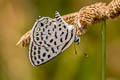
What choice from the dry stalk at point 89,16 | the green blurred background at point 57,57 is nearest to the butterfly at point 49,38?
the dry stalk at point 89,16

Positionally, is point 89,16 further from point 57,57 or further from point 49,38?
point 57,57

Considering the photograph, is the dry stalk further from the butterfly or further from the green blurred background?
the green blurred background

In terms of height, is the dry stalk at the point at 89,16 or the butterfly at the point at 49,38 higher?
the dry stalk at the point at 89,16

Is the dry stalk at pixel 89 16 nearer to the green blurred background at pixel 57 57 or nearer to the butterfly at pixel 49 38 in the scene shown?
the butterfly at pixel 49 38

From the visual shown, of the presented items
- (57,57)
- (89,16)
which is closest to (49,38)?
(89,16)

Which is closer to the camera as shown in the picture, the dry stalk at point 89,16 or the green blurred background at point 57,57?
the dry stalk at point 89,16

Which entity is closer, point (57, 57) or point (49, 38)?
point (49, 38)
